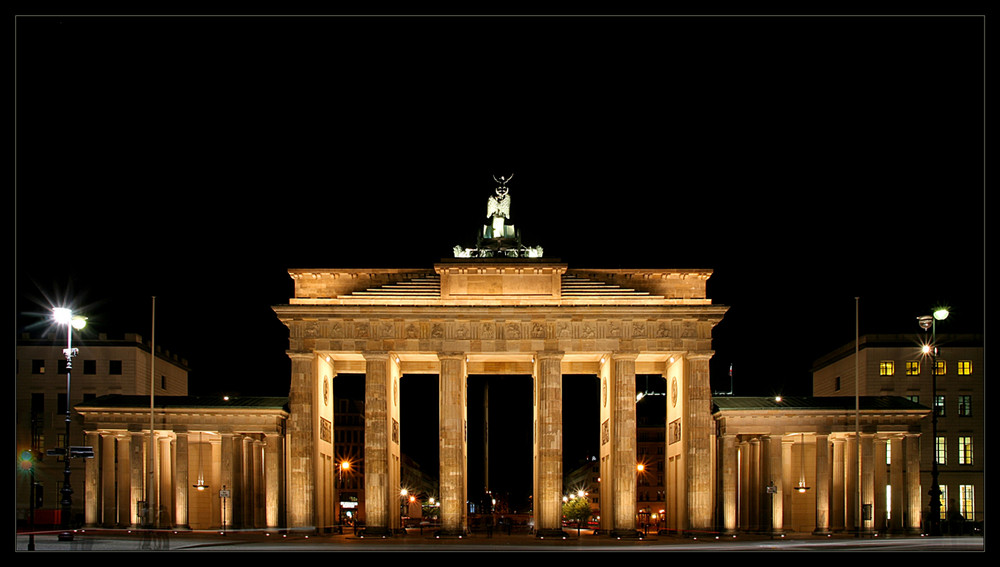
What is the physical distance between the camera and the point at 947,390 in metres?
91.6

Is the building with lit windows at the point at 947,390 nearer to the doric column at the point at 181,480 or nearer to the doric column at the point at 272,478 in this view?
the doric column at the point at 272,478

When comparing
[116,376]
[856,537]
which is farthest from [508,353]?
[116,376]

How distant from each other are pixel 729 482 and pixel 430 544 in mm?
23186

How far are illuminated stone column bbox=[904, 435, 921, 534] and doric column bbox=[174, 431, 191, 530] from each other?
45.5 meters

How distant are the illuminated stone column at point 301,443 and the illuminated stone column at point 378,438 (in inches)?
134

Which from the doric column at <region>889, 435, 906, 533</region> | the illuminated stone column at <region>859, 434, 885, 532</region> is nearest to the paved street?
the illuminated stone column at <region>859, 434, 885, 532</region>

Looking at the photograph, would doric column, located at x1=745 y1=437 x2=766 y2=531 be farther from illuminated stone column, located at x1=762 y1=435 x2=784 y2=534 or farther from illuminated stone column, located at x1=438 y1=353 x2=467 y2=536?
illuminated stone column, located at x1=438 y1=353 x2=467 y2=536

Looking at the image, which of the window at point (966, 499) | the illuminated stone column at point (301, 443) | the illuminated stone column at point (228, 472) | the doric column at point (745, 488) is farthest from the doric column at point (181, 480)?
the window at point (966, 499)

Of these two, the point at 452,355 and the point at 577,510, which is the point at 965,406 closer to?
the point at 452,355

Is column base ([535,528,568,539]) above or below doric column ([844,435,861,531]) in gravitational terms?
below

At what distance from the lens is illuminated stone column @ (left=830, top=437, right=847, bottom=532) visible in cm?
7519

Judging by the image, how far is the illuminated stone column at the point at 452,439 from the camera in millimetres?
71438

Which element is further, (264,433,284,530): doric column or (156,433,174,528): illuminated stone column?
(156,433,174,528): illuminated stone column

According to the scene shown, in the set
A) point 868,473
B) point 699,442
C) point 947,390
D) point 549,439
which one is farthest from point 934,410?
point 947,390
